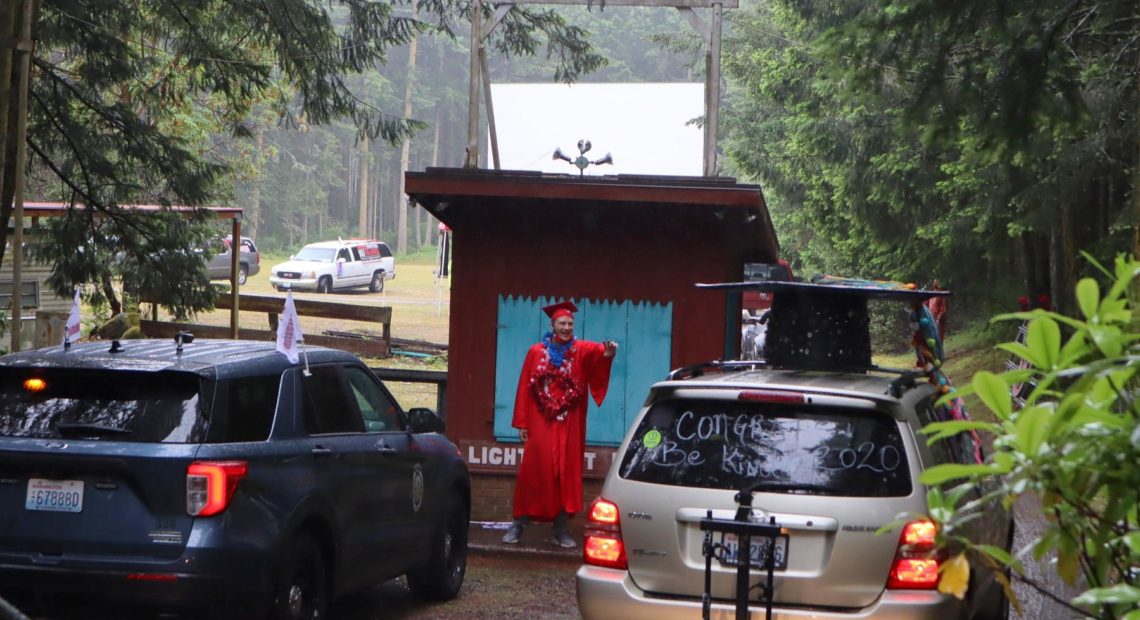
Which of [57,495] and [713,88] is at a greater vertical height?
[713,88]

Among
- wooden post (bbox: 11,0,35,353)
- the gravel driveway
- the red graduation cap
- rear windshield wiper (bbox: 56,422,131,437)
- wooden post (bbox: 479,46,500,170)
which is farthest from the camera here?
wooden post (bbox: 479,46,500,170)

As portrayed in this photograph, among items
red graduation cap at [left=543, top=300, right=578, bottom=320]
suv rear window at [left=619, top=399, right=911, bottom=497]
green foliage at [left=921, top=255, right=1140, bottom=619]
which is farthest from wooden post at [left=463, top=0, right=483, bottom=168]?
green foliage at [left=921, top=255, right=1140, bottom=619]

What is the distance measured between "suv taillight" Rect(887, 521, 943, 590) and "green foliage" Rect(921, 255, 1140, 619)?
3025mm

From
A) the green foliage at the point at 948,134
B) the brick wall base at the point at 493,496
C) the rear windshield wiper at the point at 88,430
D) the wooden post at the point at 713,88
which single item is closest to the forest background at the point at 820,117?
the green foliage at the point at 948,134

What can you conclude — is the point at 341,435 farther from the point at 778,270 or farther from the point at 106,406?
the point at 778,270

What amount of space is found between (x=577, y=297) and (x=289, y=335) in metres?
4.64

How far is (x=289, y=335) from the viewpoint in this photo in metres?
7.10

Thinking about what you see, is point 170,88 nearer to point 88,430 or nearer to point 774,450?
point 88,430

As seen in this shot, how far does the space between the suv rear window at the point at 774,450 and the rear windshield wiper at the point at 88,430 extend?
243 centimetres

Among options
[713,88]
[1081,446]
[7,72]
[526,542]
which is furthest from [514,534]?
[1081,446]

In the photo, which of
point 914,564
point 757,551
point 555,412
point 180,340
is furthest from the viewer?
point 555,412

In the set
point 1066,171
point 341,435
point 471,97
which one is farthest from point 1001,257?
point 341,435

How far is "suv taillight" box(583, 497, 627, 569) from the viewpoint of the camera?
602 cm

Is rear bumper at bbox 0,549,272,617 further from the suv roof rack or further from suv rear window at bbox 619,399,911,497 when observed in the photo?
the suv roof rack
